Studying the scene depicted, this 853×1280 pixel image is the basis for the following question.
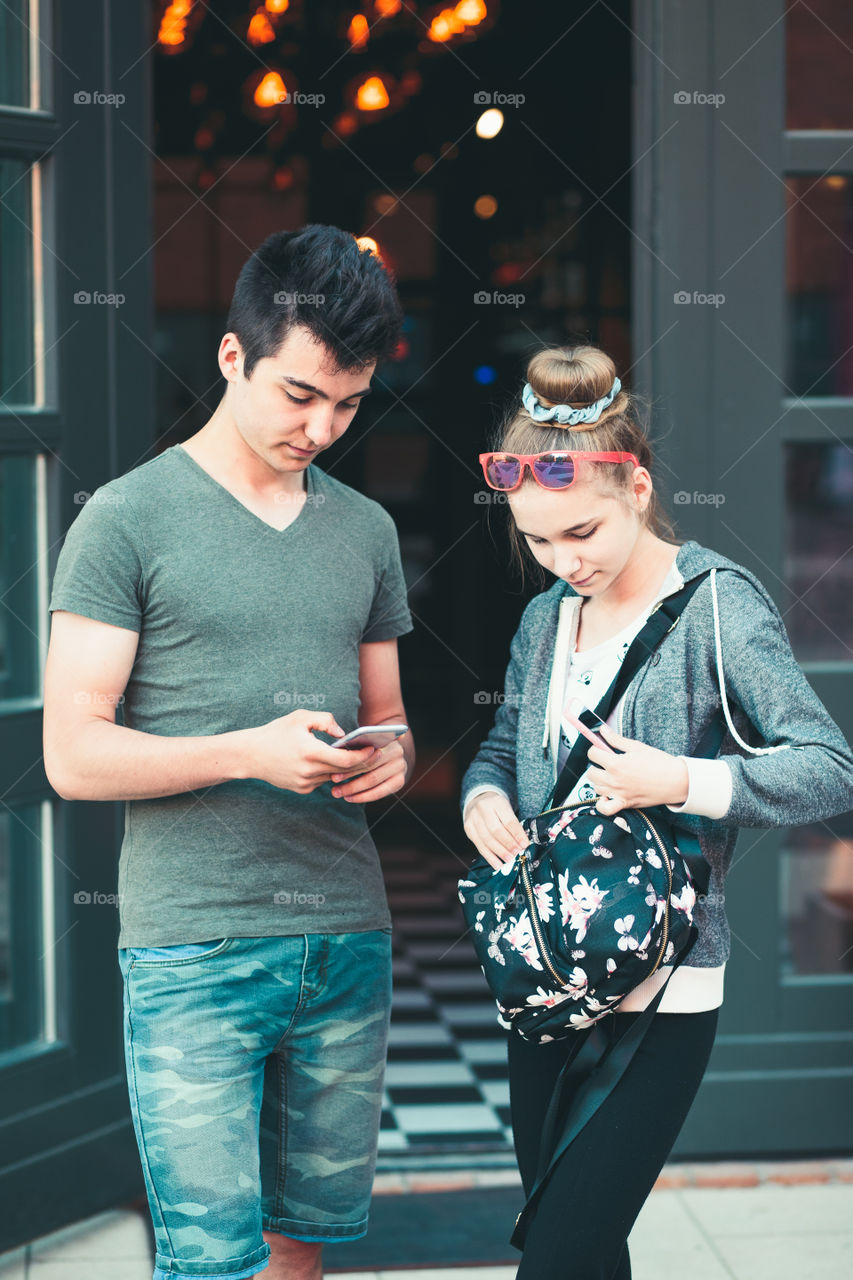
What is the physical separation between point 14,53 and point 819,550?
77.8 inches

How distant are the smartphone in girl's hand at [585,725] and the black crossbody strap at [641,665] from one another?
0.01 metres

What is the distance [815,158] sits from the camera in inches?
120

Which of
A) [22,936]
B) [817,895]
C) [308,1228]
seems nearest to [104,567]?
[308,1228]

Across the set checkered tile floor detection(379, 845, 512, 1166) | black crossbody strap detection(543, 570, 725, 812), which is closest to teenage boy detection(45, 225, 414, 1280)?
black crossbody strap detection(543, 570, 725, 812)

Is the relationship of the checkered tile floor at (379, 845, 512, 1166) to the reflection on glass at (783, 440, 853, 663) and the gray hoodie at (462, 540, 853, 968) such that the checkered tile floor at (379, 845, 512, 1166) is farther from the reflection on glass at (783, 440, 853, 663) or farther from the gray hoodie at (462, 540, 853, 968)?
the gray hoodie at (462, 540, 853, 968)

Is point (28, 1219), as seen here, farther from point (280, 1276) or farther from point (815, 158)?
point (815, 158)

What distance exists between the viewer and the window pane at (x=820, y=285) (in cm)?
308

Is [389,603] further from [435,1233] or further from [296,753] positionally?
[435,1233]

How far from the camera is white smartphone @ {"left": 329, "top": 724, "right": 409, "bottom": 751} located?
167 cm

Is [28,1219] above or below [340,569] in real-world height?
below

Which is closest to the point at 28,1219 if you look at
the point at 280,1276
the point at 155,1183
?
the point at 280,1276

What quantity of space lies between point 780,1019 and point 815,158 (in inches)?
74.8

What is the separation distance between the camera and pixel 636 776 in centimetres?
160

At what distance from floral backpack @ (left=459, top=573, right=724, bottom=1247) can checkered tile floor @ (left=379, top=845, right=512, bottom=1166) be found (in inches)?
65.2
